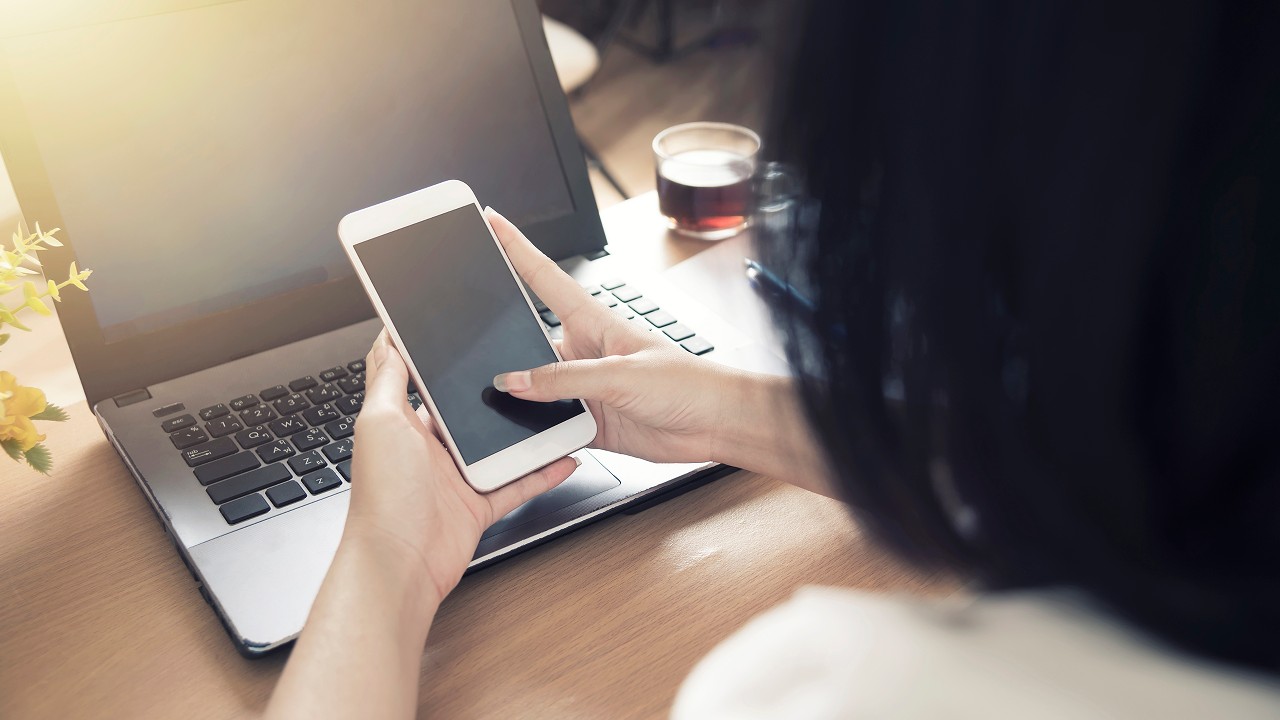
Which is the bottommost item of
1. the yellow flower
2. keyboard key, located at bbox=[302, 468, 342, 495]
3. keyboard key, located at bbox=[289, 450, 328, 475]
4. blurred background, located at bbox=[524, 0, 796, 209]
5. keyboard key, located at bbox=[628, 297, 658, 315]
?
blurred background, located at bbox=[524, 0, 796, 209]

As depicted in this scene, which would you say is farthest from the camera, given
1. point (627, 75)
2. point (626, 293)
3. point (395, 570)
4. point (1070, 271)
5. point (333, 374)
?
point (627, 75)

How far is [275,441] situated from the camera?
2.21ft

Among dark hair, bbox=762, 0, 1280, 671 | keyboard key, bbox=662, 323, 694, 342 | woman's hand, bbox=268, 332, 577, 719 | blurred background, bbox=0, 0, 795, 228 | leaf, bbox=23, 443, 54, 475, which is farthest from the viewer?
blurred background, bbox=0, 0, 795, 228

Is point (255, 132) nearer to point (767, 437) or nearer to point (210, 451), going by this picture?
point (210, 451)

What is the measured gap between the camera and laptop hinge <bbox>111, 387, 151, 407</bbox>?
2.36ft

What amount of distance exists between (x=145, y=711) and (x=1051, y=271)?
500 millimetres

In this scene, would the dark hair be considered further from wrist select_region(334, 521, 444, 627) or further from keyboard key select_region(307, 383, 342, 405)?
keyboard key select_region(307, 383, 342, 405)

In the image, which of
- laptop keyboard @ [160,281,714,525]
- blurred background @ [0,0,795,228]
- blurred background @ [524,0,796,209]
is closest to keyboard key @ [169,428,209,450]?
laptop keyboard @ [160,281,714,525]

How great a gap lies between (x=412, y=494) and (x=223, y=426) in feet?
0.63

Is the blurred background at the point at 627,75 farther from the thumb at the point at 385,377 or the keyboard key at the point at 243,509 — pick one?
the keyboard key at the point at 243,509

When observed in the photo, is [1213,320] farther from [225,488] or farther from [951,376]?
[225,488]

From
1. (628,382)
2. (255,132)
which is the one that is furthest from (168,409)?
(628,382)

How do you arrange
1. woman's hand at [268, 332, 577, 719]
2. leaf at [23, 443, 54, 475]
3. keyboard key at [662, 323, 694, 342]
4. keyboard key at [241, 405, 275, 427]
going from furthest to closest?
1. keyboard key at [662, 323, 694, 342]
2. keyboard key at [241, 405, 275, 427]
3. leaf at [23, 443, 54, 475]
4. woman's hand at [268, 332, 577, 719]

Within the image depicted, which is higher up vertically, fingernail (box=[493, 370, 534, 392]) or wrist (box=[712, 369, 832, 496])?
fingernail (box=[493, 370, 534, 392])
